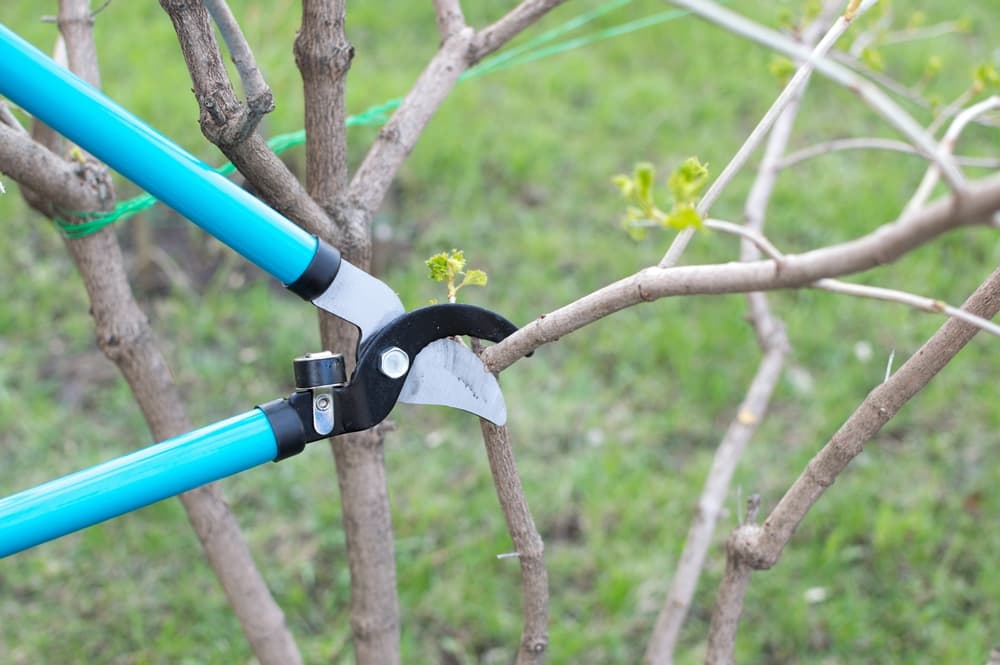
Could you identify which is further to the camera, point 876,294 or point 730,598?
point 730,598

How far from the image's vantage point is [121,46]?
12.7 feet

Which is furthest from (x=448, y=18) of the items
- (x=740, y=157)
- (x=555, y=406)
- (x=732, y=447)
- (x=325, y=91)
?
(x=555, y=406)

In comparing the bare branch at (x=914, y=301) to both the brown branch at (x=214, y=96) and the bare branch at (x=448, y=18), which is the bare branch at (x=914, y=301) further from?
the bare branch at (x=448, y=18)

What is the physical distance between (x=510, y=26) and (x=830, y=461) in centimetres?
73

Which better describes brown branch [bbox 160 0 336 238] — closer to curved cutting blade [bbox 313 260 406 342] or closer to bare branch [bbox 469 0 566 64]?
curved cutting blade [bbox 313 260 406 342]

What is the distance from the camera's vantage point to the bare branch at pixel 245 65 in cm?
99

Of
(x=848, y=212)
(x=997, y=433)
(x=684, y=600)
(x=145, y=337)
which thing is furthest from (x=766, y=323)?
(x=848, y=212)

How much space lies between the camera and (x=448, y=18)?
143 cm

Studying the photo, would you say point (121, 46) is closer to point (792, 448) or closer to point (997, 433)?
point (792, 448)

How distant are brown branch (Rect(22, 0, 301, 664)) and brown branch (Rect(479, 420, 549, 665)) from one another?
487 mm

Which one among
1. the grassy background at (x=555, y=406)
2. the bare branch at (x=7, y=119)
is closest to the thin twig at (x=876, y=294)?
the bare branch at (x=7, y=119)

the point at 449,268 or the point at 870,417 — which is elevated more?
the point at 449,268

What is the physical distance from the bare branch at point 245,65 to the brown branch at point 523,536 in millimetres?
421

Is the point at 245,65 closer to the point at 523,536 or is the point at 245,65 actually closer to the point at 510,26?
the point at 510,26
